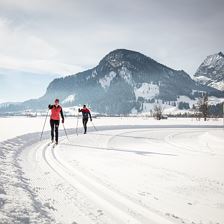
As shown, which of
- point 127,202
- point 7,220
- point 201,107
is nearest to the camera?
point 7,220

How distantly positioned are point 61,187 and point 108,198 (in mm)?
1225

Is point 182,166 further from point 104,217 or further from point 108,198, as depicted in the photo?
point 104,217

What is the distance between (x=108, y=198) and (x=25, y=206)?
1494mm

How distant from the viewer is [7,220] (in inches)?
162

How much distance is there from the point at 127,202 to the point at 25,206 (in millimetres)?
1735

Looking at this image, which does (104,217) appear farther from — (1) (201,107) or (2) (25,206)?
(1) (201,107)

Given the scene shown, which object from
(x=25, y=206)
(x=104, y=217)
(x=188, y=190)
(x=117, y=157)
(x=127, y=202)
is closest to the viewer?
(x=104, y=217)

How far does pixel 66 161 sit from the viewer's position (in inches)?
363

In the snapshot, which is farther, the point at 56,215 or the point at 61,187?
the point at 61,187

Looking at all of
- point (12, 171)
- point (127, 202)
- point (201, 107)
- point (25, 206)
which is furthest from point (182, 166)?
point (201, 107)

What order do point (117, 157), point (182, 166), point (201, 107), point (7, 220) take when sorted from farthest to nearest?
point (201, 107) → point (117, 157) → point (182, 166) → point (7, 220)

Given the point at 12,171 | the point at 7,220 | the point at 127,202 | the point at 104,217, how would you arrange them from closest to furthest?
1. the point at 7,220
2. the point at 104,217
3. the point at 127,202
4. the point at 12,171

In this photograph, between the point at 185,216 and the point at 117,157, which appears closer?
the point at 185,216

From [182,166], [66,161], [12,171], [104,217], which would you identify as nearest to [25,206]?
[104,217]
